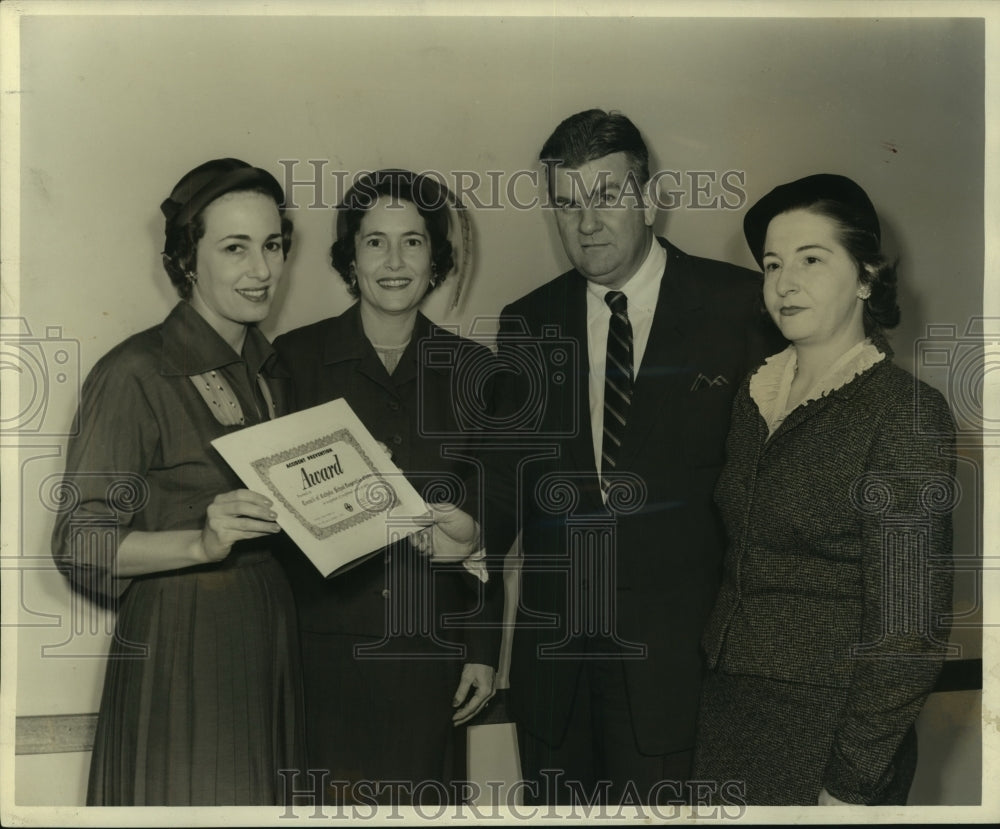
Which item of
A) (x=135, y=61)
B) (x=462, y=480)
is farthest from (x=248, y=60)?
(x=462, y=480)

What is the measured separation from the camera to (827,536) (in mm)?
1989

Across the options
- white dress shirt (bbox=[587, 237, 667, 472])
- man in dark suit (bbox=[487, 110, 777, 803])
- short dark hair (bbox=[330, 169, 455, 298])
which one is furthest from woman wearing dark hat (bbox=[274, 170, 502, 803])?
white dress shirt (bbox=[587, 237, 667, 472])

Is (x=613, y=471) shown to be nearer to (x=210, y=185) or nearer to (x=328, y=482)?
(x=328, y=482)

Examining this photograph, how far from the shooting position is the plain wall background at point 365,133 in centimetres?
216

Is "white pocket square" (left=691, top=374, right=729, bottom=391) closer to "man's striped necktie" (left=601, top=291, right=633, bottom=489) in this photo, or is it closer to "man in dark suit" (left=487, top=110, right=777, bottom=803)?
"man in dark suit" (left=487, top=110, right=777, bottom=803)

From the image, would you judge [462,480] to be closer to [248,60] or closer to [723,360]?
[723,360]

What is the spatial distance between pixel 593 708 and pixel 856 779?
0.52m

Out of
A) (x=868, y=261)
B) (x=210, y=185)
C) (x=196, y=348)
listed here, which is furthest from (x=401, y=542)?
(x=868, y=261)

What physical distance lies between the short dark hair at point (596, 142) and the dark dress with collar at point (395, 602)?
443 mm

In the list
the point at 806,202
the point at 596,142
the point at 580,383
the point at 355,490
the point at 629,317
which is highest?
the point at 596,142

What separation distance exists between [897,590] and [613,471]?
61 centimetres

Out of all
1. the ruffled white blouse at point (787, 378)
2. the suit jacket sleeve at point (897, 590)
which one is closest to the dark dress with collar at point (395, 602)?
the ruffled white blouse at point (787, 378)

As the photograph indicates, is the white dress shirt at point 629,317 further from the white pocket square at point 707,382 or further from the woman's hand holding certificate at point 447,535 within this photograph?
the woman's hand holding certificate at point 447,535

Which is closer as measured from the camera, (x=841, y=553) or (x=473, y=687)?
(x=841, y=553)
